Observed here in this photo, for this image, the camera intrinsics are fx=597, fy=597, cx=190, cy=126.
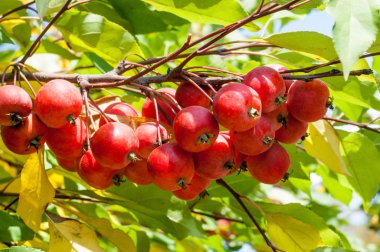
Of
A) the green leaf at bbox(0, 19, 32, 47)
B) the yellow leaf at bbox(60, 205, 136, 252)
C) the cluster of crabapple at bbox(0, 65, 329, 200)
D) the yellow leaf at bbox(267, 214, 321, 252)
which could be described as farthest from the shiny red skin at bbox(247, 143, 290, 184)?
the green leaf at bbox(0, 19, 32, 47)

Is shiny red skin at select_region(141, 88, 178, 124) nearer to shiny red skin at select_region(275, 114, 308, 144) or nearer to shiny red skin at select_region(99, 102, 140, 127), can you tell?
shiny red skin at select_region(99, 102, 140, 127)

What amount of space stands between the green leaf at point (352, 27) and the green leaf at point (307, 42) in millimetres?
353

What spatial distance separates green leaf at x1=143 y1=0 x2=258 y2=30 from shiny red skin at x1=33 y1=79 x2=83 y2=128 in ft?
1.50

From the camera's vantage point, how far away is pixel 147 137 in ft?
4.86

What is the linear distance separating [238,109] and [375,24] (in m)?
0.35

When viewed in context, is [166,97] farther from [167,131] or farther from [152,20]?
[152,20]

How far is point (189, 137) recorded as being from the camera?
1.36 meters

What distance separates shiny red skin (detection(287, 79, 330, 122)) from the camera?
58.1 inches

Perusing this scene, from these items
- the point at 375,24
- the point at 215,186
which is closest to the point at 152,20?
the point at 215,186

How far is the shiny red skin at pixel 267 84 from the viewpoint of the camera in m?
1.41

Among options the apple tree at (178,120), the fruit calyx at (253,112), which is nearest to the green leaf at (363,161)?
the apple tree at (178,120)

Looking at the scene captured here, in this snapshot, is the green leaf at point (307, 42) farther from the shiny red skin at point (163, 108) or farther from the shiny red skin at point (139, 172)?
the shiny red skin at point (139, 172)

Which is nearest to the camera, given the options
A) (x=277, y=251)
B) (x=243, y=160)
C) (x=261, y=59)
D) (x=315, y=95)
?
(x=315, y=95)

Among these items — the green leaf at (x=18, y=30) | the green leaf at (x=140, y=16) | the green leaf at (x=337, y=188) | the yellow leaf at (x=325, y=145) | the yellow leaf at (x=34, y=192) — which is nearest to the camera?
the yellow leaf at (x=34, y=192)
